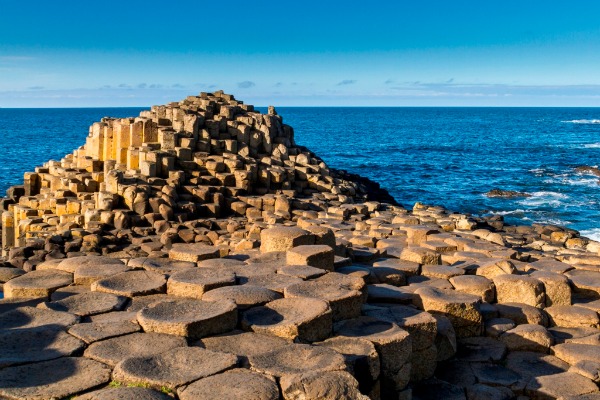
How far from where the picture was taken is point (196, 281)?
838 cm

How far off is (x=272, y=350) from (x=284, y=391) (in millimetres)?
993

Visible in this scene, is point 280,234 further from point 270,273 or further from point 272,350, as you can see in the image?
point 272,350

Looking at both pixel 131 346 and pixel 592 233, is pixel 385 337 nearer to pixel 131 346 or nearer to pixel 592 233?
pixel 131 346

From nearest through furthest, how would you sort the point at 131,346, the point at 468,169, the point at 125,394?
1. the point at 125,394
2. the point at 131,346
3. the point at 468,169

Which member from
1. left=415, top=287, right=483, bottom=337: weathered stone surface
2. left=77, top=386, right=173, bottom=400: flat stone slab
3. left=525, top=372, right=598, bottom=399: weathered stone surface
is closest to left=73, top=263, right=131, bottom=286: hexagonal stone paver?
left=77, top=386, right=173, bottom=400: flat stone slab

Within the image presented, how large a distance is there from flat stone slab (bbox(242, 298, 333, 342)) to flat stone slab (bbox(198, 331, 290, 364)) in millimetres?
113

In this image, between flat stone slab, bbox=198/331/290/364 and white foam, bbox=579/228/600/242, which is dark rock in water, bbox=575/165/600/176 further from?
flat stone slab, bbox=198/331/290/364

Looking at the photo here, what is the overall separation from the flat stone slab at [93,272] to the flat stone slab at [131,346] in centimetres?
231

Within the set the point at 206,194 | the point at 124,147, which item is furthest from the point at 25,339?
the point at 124,147

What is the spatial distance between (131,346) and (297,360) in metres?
1.73

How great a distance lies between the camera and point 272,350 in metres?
6.69

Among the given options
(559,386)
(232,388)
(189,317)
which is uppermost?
(189,317)

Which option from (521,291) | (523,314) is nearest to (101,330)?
(523,314)

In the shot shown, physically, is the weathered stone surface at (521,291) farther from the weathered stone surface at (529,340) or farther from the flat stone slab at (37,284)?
the flat stone slab at (37,284)
